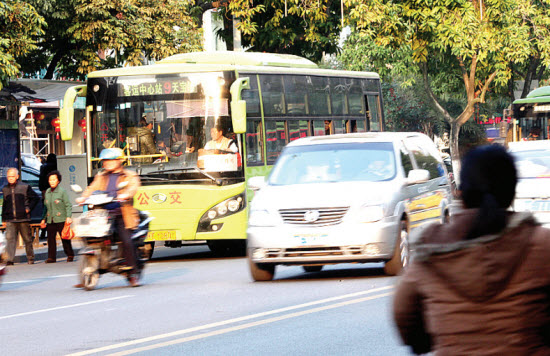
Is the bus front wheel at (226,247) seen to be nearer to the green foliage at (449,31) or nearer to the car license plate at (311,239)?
the car license plate at (311,239)

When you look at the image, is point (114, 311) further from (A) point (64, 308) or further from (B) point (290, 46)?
(B) point (290, 46)

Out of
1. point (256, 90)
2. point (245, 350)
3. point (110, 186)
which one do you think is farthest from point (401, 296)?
point (256, 90)

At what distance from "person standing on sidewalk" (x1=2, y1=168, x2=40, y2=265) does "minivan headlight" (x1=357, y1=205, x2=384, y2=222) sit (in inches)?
339

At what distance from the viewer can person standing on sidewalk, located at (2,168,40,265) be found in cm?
1961

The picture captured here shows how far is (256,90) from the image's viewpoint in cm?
1902

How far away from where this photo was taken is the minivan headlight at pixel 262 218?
509 inches

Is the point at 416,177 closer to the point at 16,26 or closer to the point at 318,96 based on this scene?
the point at 318,96

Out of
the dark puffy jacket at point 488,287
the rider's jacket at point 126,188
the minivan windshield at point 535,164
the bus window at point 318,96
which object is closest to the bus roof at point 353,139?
the minivan windshield at point 535,164

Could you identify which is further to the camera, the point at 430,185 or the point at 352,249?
the point at 430,185

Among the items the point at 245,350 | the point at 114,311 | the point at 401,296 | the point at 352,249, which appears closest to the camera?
the point at 401,296

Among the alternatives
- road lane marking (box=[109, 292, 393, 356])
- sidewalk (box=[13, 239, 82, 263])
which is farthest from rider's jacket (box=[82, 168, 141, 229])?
sidewalk (box=[13, 239, 82, 263])

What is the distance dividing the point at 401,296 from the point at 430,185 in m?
11.7

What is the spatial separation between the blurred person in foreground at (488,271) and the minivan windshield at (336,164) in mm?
10279

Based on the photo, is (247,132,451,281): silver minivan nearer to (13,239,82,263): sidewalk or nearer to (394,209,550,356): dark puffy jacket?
(13,239,82,263): sidewalk
